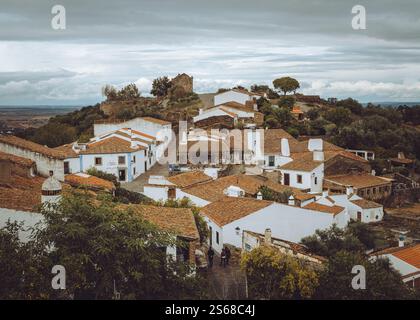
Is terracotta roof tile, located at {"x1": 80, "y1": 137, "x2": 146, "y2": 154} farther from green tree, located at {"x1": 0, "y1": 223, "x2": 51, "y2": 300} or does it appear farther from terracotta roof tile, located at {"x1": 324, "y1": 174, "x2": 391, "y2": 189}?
green tree, located at {"x1": 0, "y1": 223, "x2": 51, "y2": 300}

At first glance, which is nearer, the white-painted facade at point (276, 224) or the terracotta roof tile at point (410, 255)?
the terracotta roof tile at point (410, 255)

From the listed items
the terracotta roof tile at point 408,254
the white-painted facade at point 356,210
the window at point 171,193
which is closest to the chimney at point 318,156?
the white-painted facade at point 356,210

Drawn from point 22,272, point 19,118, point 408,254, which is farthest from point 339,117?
point 22,272

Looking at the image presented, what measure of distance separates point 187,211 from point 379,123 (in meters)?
35.2

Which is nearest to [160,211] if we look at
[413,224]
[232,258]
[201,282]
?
[232,258]

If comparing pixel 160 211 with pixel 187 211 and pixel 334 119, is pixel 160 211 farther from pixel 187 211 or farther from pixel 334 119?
pixel 334 119

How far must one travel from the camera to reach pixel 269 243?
15.2 meters

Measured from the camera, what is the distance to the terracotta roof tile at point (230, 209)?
18241 mm

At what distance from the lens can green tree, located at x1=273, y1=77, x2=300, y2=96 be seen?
61594 mm

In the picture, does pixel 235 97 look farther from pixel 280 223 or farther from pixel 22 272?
pixel 22 272

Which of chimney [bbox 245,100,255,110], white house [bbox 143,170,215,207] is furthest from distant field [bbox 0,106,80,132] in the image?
chimney [bbox 245,100,255,110]

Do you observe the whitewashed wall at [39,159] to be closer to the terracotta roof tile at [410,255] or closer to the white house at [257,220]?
the white house at [257,220]
